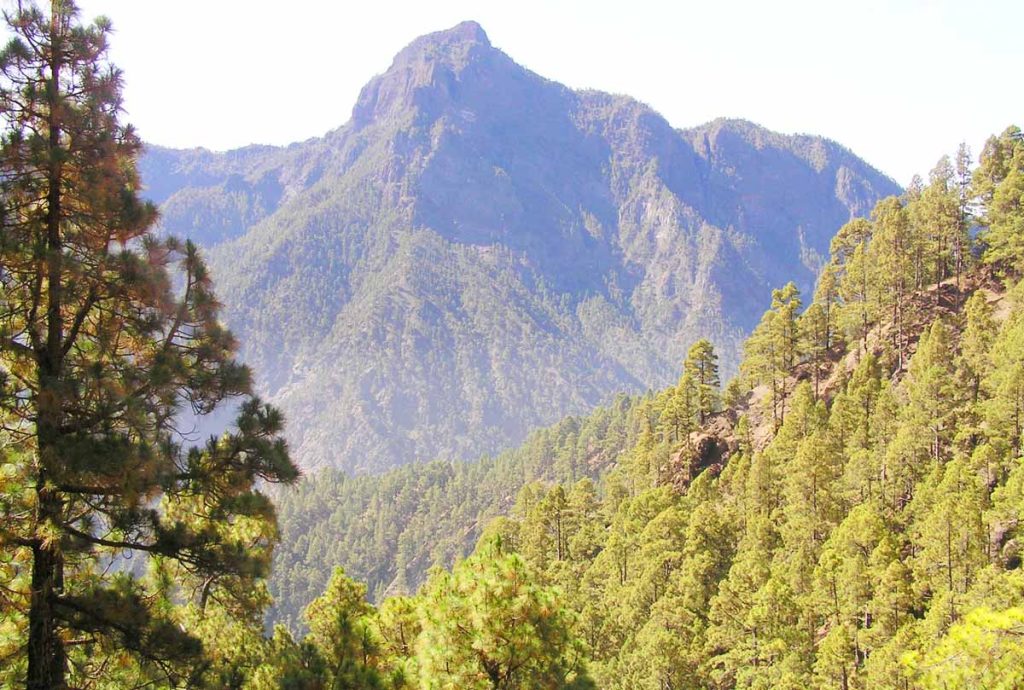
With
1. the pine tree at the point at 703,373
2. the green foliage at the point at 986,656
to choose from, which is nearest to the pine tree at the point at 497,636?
the green foliage at the point at 986,656

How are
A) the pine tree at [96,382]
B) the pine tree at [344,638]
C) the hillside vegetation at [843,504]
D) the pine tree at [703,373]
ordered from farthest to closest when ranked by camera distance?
the pine tree at [703,373] → the hillside vegetation at [843,504] → the pine tree at [344,638] → the pine tree at [96,382]

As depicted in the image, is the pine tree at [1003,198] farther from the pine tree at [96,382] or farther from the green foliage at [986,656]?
the pine tree at [96,382]

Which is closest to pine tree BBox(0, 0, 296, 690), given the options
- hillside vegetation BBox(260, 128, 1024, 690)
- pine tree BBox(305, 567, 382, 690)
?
pine tree BBox(305, 567, 382, 690)

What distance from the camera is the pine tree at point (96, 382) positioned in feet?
32.0

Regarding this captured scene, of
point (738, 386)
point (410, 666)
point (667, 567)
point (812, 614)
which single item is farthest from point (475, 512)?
point (410, 666)

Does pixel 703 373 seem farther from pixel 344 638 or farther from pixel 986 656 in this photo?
pixel 986 656

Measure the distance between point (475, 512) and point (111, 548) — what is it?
137 meters

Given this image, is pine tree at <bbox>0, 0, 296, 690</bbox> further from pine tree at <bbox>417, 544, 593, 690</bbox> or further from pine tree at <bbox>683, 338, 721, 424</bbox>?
pine tree at <bbox>683, 338, 721, 424</bbox>

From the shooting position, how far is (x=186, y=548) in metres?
10.7

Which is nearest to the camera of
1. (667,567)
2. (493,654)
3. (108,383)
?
(108,383)

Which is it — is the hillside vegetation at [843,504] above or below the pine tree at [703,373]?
below

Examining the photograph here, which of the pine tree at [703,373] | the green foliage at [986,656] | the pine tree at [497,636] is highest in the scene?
the pine tree at [703,373]

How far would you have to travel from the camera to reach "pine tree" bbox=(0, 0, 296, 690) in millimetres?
9742

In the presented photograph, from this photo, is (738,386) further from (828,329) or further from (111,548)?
(111,548)
